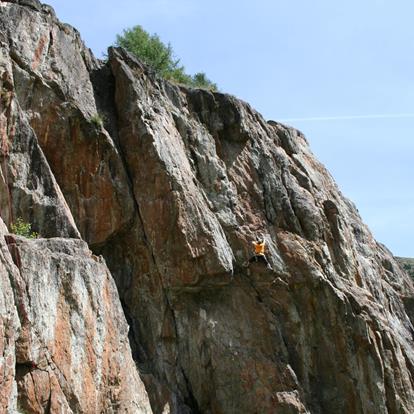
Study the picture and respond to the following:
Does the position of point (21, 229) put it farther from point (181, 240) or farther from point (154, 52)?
point (154, 52)

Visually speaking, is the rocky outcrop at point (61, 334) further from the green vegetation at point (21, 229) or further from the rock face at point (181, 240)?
the green vegetation at point (21, 229)

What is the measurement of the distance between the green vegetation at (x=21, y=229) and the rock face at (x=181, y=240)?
0.47 metres

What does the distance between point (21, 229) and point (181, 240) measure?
746cm

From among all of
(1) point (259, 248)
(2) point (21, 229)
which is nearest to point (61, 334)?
(2) point (21, 229)

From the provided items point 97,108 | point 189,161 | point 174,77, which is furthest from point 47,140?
point 174,77

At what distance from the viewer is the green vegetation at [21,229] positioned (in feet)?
69.2

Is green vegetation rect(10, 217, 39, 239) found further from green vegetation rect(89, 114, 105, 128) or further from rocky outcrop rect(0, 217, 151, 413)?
green vegetation rect(89, 114, 105, 128)

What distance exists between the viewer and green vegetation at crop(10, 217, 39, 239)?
69.2 ft

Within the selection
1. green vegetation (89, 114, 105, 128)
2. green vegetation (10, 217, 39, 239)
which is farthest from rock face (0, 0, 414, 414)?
green vegetation (10, 217, 39, 239)

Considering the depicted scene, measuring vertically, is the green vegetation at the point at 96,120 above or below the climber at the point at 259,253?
above

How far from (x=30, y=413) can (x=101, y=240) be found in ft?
32.3

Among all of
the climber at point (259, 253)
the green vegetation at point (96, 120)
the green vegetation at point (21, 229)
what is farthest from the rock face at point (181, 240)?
the green vegetation at point (21, 229)

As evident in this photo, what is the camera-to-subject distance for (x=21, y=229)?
69.4 feet

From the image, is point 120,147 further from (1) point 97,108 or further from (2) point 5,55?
(2) point 5,55
